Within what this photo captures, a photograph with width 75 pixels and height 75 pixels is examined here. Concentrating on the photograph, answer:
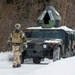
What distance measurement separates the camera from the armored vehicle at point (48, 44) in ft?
57.3

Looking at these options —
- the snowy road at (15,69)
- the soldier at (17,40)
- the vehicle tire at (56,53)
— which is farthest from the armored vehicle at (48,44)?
the soldier at (17,40)

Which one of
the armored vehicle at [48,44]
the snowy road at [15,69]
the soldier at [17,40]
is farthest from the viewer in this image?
the armored vehicle at [48,44]

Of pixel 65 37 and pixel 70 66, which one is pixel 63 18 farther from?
pixel 70 66

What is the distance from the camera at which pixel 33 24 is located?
26.7 m

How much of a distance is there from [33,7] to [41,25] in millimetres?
7046

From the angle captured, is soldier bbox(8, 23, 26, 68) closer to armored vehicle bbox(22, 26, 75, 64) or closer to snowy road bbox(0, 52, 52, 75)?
snowy road bbox(0, 52, 52, 75)

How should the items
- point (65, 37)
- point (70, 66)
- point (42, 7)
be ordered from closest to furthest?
point (70, 66), point (65, 37), point (42, 7)

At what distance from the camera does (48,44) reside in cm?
1738

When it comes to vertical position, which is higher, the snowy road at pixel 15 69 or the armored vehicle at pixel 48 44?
the armored vehicle at pixel 48 44

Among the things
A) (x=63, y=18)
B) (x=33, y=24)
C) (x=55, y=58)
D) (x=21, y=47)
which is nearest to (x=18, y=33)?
(x=21, y=47)

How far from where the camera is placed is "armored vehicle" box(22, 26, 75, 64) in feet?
57.3

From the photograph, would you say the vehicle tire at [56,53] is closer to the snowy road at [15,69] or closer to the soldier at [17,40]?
the snowy road at [15,69]

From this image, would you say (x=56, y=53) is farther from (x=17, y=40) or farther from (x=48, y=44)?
(x=17, y=40)

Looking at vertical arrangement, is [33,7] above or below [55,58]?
above
